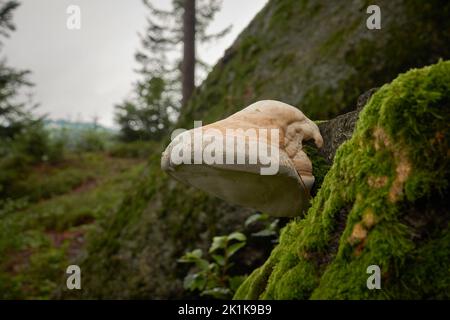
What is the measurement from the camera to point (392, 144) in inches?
40.7

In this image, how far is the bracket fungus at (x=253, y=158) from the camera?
1.21 meters

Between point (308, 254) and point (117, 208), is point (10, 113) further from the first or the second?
point (308, 254)

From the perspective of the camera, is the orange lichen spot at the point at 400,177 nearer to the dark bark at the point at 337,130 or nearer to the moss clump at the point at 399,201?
the moss clump at the point at 399,201

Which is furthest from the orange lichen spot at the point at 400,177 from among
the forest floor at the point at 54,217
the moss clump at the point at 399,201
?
the forest floor at the point at 54,217

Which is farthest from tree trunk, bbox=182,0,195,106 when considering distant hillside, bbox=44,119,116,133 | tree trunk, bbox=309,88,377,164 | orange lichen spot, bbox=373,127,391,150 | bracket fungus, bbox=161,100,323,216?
orange lichen spot, bbox=373,127,391,150

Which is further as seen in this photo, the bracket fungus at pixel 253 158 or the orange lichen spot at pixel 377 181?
the bracket fungus at pixel 253 158

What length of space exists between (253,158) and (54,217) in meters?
10.9

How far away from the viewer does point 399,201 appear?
0.99 metres

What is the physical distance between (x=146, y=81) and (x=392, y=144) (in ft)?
→ 62.5

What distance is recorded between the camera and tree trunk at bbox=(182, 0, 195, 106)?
1187 centimetres

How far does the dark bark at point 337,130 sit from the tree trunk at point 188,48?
1061cm

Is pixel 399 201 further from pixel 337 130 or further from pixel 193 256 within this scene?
pixel 193 256

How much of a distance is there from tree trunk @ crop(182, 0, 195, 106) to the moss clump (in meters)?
11.3
